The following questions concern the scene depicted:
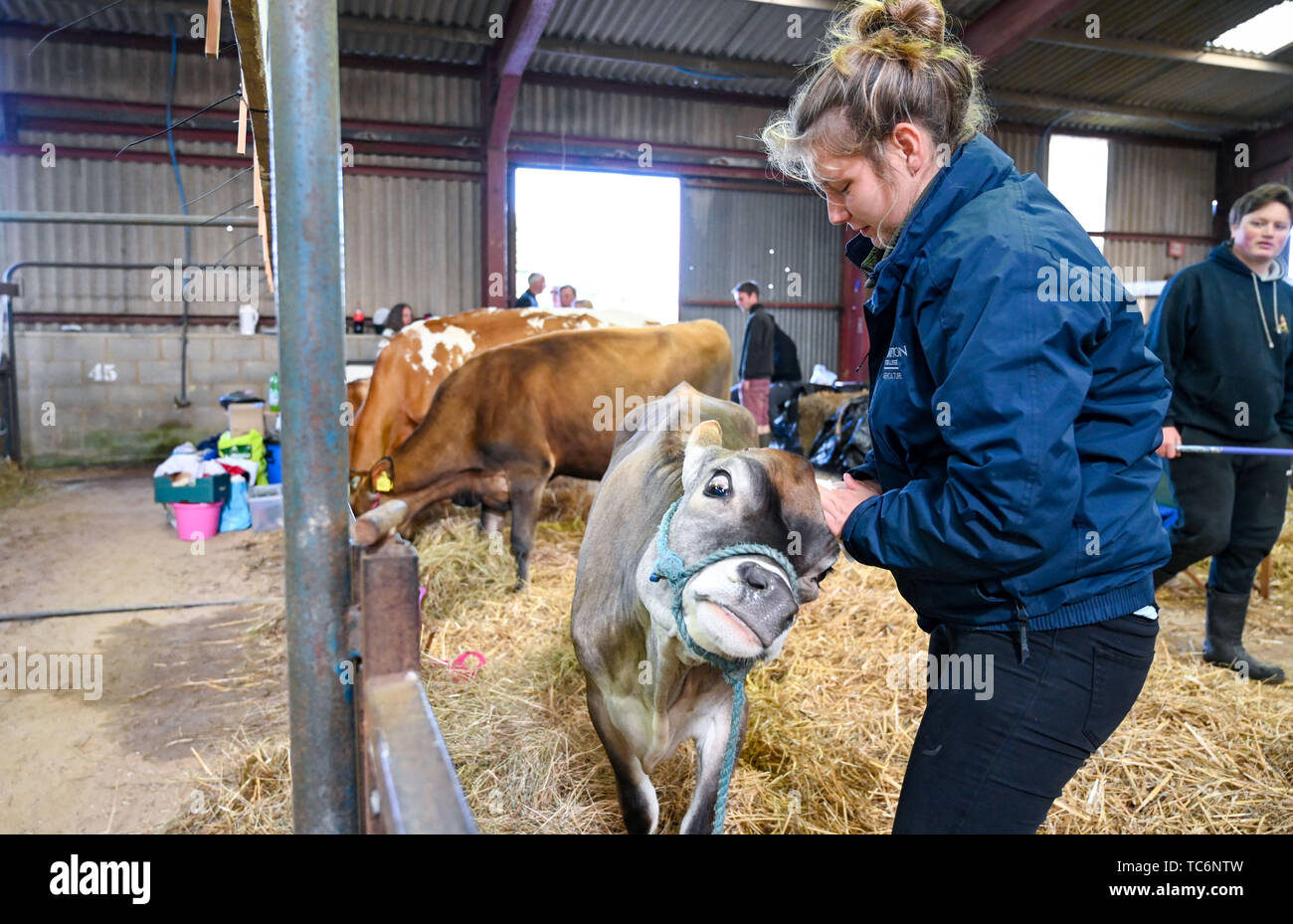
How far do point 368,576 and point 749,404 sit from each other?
28.3 ft

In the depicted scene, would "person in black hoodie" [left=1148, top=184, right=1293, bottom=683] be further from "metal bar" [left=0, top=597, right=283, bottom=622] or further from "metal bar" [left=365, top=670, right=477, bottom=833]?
"metal bar" [left=0, top=597, right=283, bottom=622]

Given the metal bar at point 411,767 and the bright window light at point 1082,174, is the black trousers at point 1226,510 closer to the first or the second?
the metal bar at point 411,767

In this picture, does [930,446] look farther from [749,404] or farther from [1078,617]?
[749,404]

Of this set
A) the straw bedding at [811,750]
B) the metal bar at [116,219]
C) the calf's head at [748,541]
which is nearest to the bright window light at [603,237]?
the metal bar at [116,219]

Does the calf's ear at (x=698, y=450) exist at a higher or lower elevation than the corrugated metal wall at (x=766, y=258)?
lower

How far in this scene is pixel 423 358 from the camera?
6.95 meters

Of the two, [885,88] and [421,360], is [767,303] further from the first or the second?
[885,88]

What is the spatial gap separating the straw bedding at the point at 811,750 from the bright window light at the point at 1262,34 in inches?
428

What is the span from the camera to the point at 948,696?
1.38 metres

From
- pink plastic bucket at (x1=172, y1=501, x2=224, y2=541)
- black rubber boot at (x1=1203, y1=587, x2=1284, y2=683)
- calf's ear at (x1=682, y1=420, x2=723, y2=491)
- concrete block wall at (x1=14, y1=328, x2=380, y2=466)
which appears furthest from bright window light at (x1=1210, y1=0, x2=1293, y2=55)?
pink plastic bucket at (x1=172, y1=501, x2=224, y2=541)

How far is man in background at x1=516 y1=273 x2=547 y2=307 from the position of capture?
11141 mm

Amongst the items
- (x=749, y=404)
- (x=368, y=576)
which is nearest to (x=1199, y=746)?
(x=368, y=576)

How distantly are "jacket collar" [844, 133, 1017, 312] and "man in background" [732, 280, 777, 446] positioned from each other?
25.6 ft

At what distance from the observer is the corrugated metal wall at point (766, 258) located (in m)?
13.7
